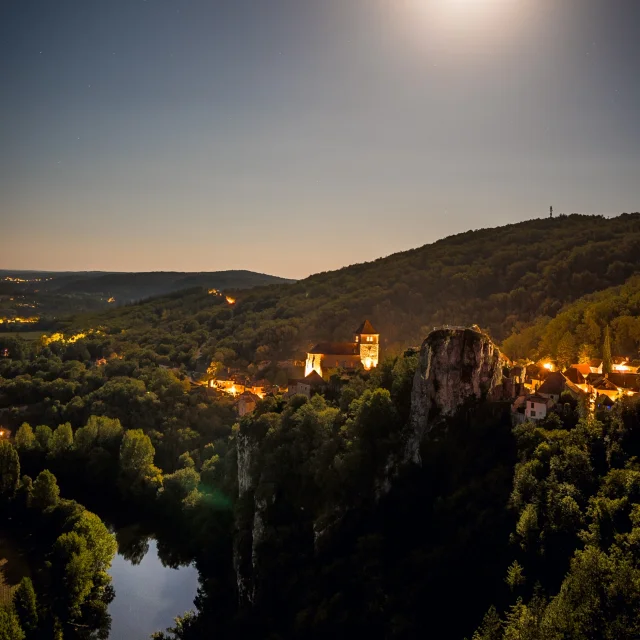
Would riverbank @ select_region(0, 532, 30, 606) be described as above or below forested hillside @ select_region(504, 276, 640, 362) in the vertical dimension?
below

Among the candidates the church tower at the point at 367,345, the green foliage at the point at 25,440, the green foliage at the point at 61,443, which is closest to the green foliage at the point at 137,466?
the green foliage at the point at 61,443

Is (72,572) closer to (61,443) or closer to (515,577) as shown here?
(515,577)

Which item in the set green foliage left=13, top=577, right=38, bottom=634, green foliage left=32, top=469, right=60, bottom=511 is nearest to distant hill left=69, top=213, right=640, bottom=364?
green foliage left=32, top=469, right=60, bottom=511

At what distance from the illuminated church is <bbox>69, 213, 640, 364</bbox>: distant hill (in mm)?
14226

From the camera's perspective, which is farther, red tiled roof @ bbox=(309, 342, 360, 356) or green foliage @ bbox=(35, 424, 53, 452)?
green foliage @ bbox=(35, 424, 53, 452)

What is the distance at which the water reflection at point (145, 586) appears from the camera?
37.8 meters

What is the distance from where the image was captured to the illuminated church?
52.3 meters

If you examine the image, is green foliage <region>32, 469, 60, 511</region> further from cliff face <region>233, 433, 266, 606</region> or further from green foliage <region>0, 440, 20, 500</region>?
cliff face <region>233, 433, 266, 606</region>

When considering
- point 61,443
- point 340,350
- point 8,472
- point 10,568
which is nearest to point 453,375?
point 340,350

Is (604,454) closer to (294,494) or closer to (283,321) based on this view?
(294,494)

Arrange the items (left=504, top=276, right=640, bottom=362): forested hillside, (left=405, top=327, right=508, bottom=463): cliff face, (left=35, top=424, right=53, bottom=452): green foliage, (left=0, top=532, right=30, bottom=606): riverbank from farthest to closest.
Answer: (left=35, top=424, right=53, bottom=452): green foliage, (left=504, top=276, right=640, bottom=362): forested hillside, (left=0, top=532, right=30, bottom=606): riverbank, (left=405, top=327, right=508, bottom=463): cliff face

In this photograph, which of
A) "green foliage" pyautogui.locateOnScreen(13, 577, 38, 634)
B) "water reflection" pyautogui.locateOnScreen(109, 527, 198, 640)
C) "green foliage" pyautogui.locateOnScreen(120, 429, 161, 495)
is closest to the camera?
"green foliage" pyautogui.locateOnScreen(13, 577, 38, 634)

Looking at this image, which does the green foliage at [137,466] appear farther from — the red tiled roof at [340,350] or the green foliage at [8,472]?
the red tiled roof at [340,350]

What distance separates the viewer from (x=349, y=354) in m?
52.5
